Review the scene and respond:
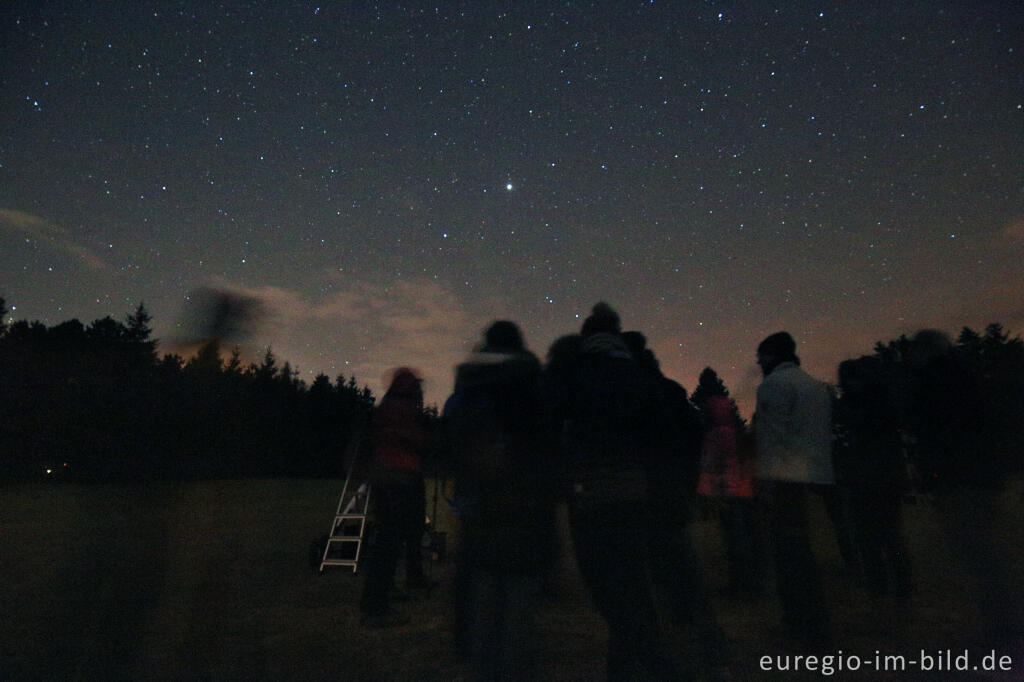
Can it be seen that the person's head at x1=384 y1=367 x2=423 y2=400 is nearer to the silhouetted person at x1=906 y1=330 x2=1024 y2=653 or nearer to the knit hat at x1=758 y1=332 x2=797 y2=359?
the knit hat at x1=758 y1=332 x2=797 y2=359

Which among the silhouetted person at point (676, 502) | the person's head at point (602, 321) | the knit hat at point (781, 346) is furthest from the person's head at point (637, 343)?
the knit hat at point (781, 346)

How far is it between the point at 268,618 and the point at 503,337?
3304mm

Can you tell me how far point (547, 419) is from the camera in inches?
85.1

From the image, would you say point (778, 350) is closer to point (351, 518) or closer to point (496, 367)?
point (496, 367)

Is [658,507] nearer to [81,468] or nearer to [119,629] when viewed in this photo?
[119,629]

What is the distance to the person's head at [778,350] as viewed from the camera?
371cm

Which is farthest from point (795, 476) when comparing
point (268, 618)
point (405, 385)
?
point (268, 618)

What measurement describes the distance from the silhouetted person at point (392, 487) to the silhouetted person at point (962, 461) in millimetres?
3453

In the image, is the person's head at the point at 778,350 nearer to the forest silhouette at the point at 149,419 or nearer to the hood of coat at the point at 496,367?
the hood of coat at the point at 496,367

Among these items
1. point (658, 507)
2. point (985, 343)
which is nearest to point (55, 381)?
point (658, 507)

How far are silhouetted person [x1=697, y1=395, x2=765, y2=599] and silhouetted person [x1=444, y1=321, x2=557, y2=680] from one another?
338 centimetres

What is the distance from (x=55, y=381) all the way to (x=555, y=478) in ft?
88.4

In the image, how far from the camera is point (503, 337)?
2.61 m

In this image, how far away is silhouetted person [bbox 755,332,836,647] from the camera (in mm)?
3236
